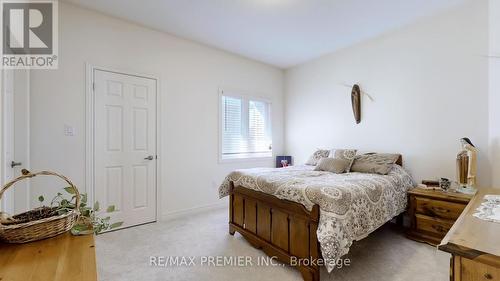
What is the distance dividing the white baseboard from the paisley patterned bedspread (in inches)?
49.9

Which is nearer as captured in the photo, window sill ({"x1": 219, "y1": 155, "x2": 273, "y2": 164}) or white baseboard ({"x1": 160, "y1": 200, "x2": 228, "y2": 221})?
white baseboard ({"x1": 160, "y1": 200, "x2": 228, "y2": 221})

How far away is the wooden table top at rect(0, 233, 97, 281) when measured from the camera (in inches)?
28.9

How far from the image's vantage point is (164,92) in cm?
328

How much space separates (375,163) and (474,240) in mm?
1996

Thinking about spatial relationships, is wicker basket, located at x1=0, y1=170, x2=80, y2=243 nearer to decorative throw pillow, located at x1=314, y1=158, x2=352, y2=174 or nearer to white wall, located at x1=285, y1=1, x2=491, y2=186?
decorative throw pillow, located at x1=314, y1=158, x2=352, y2=174

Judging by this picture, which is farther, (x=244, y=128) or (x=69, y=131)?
(x=244, y=128)

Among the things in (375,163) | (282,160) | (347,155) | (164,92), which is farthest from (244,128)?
(375,163)

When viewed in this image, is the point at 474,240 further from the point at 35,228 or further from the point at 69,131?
the point at 69,131

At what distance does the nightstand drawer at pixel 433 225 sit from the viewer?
7.59 feet

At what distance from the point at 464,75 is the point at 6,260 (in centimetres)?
390

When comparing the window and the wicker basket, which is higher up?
the window

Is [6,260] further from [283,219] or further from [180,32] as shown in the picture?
[180,32]

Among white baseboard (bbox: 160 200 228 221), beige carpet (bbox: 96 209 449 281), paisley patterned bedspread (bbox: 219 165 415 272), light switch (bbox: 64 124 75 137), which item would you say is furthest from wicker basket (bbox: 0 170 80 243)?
white baseboard (bbox: 160 200 228 221)

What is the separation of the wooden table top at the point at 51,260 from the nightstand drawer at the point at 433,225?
9.69 ft
